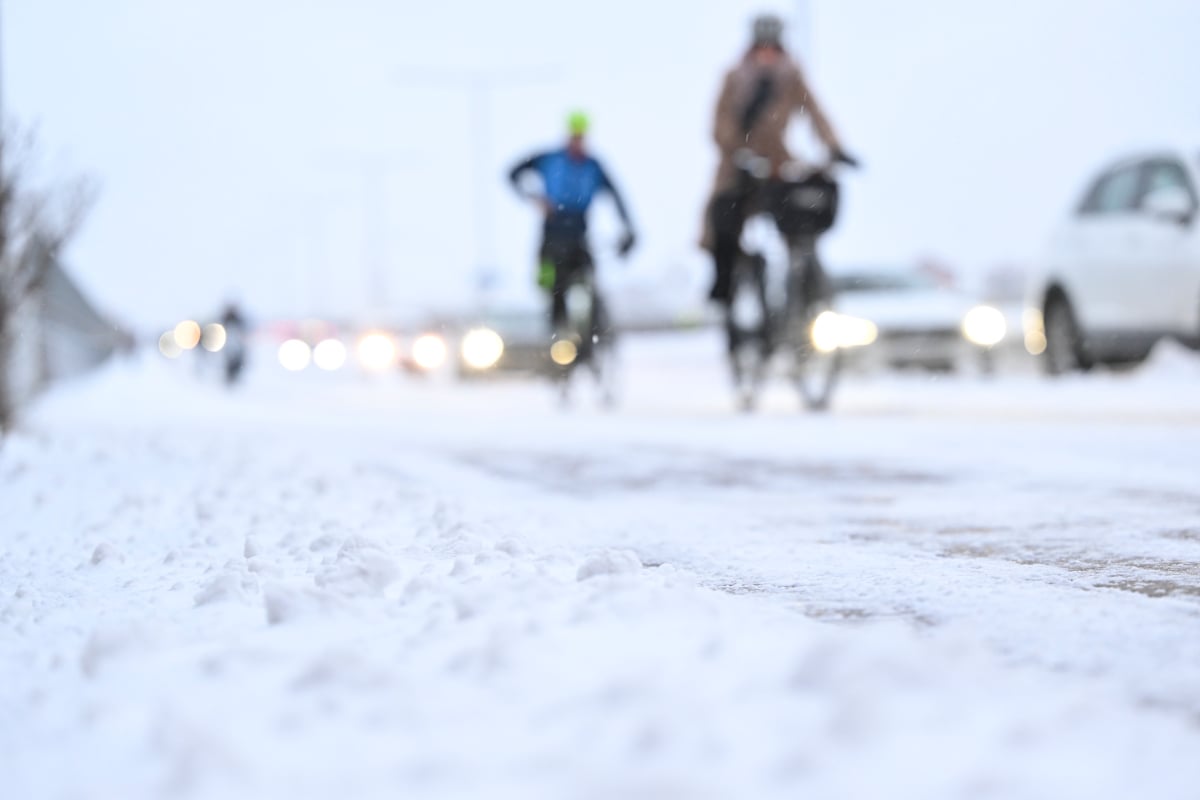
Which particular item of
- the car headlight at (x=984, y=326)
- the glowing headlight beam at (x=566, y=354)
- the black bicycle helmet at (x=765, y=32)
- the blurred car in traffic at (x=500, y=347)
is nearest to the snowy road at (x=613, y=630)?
the black bicycle helmet at (x=765, y=32)

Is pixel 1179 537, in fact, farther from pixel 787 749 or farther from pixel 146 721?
pixel 146 721

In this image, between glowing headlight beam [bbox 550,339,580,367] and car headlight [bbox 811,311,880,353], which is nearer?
car headlight [bbox 811,311,880,353]

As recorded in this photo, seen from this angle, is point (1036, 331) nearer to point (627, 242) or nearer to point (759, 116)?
point (627, 242)

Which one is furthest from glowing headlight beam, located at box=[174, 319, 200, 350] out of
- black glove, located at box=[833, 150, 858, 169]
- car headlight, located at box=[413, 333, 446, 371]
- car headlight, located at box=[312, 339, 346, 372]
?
black glove, located at box=[833, 150, 858, 169]

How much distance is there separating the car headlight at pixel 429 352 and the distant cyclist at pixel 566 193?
11744 mm

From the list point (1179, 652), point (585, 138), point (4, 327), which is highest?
point (585, 138)

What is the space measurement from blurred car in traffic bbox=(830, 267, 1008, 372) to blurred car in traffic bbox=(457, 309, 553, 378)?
4.97m

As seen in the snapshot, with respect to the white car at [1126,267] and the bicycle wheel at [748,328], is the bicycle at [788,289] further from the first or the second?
the white car at [1126,267]

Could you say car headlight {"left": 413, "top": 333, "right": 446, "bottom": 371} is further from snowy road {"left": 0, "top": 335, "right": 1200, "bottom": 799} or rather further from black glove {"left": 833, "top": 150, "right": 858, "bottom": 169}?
snowy road {"left": 0, "top": 335, "right": 1200, "bottom": 799}

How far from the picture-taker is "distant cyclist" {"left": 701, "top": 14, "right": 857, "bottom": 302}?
8.94 metres

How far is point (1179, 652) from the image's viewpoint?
7.50ft

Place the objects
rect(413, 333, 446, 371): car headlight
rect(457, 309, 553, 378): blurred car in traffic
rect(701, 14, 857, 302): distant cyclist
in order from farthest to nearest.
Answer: rect(413, 333, 446, 371): car headlight, rect(457, 309, 553, 378): blurred car in traffic, rect(701, 14, 857, 302): distant cyclist

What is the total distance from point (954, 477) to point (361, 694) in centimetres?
353

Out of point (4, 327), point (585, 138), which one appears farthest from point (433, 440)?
point (585, 138)
